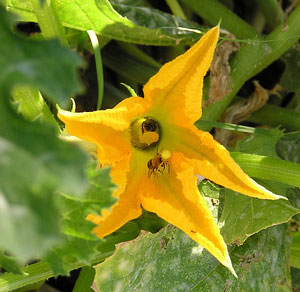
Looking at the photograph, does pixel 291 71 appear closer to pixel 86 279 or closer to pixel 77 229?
pixel 86 279

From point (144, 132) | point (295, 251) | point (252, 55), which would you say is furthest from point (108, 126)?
point (295, 251)

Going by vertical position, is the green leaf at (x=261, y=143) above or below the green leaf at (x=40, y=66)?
below

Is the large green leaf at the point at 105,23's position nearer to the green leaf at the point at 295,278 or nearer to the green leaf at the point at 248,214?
the green leaf at the point at 248,214

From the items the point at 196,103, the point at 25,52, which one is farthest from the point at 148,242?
the point at 25,52

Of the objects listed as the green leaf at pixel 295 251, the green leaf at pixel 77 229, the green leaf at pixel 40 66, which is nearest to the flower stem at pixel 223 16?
the green leaf at pixel 295 251

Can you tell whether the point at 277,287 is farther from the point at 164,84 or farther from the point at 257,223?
the point at 164,84

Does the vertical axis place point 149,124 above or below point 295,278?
above
